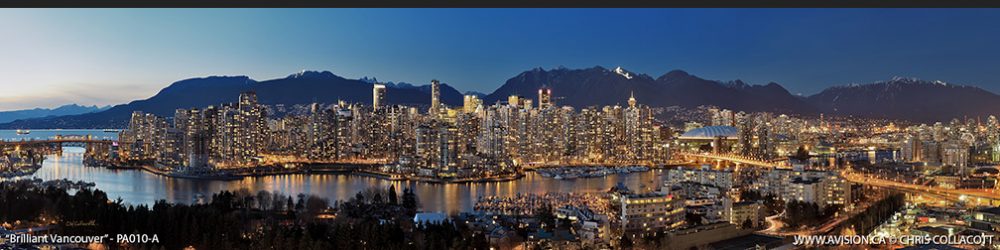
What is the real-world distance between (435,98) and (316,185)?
5.33 meters

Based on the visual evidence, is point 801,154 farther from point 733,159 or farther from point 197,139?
point 197,139

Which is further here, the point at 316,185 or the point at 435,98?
the point at 435,98

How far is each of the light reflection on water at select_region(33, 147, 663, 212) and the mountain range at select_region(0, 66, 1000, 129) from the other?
→ 756 mm

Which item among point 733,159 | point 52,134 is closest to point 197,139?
point 52,134

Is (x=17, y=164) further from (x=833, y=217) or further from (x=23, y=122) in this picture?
(x=833, y=217)

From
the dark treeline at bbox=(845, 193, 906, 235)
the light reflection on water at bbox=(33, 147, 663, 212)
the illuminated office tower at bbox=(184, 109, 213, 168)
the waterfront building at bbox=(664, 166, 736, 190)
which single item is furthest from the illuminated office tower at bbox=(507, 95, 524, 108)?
the dark treeline at bbox=(845, 193, 906, 235)

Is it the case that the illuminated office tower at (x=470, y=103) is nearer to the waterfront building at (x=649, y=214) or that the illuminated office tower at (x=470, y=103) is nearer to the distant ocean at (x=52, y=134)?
the distant ocean at (x=52, y=134)

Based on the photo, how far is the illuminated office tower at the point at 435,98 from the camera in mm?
13599

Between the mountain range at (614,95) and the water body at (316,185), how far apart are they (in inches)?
27.9

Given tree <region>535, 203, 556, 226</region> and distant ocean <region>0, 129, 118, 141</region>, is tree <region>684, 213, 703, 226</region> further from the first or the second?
distant ocean <region>0, 129, 118, 141</region>

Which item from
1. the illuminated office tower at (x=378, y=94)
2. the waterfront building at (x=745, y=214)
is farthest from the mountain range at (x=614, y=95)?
the waterfront building at (x=745, y=214)

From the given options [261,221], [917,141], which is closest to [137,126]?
[261,221]

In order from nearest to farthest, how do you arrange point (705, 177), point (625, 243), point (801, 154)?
point (625, 243) < point (705, 177) < point (801, 154)

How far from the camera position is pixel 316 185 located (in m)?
9.07
